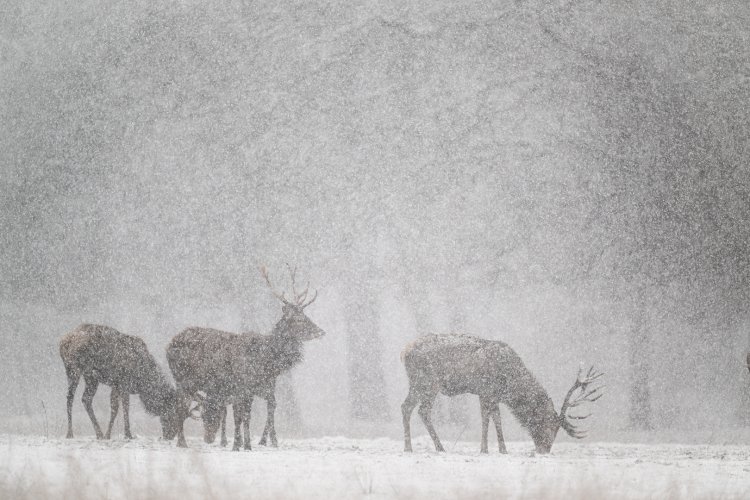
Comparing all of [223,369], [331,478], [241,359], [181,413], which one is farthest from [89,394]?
[331,478]

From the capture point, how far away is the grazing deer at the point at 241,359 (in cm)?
651

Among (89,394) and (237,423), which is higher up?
(89,394)

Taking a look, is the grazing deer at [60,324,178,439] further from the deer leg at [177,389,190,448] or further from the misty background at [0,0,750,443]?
the misty background at [0,0,750,443]

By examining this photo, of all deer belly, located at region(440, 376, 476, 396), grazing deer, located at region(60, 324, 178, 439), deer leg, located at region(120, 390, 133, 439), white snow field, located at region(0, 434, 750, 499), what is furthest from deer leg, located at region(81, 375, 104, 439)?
deer belly, located at region(440, 376, 476, 396)

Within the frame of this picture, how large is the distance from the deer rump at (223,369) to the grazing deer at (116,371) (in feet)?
1.54

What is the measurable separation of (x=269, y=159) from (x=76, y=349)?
6.60m

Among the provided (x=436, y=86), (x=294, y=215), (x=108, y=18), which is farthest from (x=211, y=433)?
(x=436, y=86)

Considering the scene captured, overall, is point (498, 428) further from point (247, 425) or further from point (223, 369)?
point (223, 369)

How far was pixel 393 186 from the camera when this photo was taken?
13602mm

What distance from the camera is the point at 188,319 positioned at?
13695mm

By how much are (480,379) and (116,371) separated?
2.84 meters

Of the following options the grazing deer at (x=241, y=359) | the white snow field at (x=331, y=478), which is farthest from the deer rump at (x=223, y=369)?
the white snow field at (x=331, y=478)

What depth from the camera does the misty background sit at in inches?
483

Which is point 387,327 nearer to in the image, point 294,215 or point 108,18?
point 294,215
